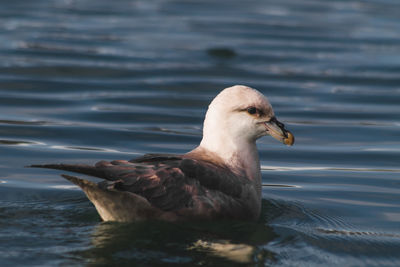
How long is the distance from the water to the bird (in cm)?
16

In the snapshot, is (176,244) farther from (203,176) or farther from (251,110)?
(251,110)

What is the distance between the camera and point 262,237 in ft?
24.7

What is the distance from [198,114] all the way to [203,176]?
6.52m

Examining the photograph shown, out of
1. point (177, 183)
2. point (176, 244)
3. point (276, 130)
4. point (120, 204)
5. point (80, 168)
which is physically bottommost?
point (176, 244)

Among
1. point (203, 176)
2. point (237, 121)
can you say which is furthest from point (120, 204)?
point (237, 121)

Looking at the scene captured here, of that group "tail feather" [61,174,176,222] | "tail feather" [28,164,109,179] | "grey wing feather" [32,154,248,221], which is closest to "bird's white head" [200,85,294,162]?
"grey wing feather" [32,154,248,221]

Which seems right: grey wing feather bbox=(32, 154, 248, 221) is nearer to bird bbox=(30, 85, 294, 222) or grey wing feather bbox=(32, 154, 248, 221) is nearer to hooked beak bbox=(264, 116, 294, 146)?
bird bbox=(30, 85, 294, 222)

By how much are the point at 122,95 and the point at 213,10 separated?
10026mm

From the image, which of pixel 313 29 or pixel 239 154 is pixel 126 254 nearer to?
→ pixel 239 154

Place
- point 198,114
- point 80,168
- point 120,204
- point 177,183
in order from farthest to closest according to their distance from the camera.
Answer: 1. point 198,114
2. point 177,183
3. point 120,204
4. point 80,168

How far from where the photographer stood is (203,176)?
7305 mm

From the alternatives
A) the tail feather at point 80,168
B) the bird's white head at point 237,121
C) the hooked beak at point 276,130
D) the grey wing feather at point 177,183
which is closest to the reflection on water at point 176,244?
the grey wing feather at point 177,183

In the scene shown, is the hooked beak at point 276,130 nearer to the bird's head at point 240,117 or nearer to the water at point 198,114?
the bird's head at point 240,117

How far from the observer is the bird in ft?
23.0
